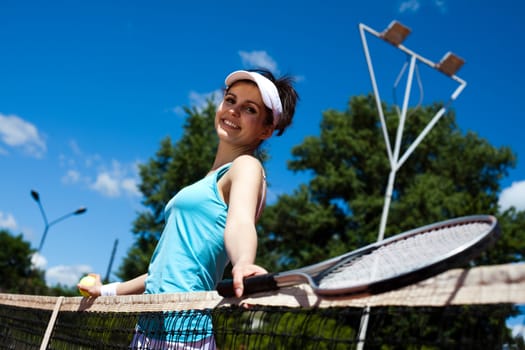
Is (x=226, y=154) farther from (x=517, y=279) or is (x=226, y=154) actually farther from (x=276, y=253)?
(x=276, y=253)

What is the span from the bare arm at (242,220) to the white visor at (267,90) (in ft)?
1.54

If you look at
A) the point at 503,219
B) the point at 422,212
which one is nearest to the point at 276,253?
the point at 422,212

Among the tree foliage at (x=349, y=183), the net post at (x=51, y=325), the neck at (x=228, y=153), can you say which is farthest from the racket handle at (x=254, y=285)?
the tree foliage at (x=349, y=183)

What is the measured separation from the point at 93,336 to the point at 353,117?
30022mm

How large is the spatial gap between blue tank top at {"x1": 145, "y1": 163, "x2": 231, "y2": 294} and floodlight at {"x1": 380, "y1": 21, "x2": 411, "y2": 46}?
459 inches

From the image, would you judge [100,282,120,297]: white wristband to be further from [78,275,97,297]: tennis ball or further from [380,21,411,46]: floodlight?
[380,21,411,46]: floodlight

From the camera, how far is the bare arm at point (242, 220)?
1.66 metres

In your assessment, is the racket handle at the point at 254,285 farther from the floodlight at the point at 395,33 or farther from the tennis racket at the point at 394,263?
the floodlight at the point at 395,33

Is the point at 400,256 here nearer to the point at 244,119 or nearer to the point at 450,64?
the point at 244,119

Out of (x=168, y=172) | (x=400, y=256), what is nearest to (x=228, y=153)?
(x=400, y=256)

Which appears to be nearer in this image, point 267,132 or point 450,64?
point 267,132

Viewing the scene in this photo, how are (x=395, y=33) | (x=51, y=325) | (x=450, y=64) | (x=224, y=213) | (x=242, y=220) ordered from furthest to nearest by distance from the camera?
(x=450, y=64) → (x=395, y=33) → (x=51, y=325) → (x=224, y=213) → (x=242, y=220)

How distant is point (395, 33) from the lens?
1319 cm

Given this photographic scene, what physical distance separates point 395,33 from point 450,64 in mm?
1521
